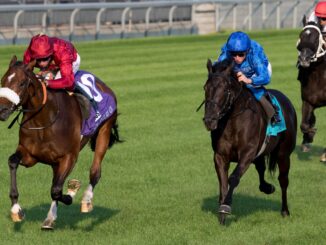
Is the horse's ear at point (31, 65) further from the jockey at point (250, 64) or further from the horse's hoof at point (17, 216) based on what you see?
the jockey at point (250, 64)

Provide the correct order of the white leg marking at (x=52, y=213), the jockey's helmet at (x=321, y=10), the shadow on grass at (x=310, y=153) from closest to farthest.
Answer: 1. the white leg marking at (x=52, y=213)
2. the jockey's helmet at (x=321, y=10)
3. the shadow on grass at (x=310, y=153)

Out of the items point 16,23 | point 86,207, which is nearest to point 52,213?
point 86,207

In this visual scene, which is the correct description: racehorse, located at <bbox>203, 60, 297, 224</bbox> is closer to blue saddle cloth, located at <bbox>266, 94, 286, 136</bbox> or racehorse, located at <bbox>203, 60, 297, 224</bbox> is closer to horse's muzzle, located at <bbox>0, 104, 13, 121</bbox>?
blue saddle cloth, located at <bbox>266, 94, 286, 136</bbox>

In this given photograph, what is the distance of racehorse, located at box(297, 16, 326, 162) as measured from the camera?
11625 mm

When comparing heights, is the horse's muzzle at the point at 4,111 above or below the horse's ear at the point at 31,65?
below

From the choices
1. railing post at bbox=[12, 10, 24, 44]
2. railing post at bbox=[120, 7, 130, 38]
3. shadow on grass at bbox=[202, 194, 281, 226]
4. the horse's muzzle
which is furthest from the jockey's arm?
railing post at bbox=[120, 7, 130, 38]

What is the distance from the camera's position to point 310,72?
12.2 meters

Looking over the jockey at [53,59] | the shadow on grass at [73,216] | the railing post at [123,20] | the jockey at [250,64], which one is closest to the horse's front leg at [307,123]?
the jockey at [250,64]

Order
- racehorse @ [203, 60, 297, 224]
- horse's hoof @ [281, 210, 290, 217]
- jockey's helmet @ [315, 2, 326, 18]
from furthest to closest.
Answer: jockey's helmet @ [315, 2, 326, 18], horse's hoof @ [281, 210, 290, 217], racehorse @ [203, 60, 297, 224]

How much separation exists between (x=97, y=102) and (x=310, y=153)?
4.49m

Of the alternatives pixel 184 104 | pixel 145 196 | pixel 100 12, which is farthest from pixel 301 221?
pixel 100 12

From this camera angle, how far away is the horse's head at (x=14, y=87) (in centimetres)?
744

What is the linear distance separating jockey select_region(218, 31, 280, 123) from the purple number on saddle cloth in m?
1.28

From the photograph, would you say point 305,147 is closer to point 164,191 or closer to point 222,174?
point 164,191
